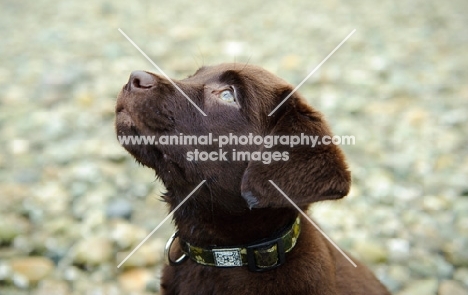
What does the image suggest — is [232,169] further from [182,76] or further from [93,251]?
[182,76]

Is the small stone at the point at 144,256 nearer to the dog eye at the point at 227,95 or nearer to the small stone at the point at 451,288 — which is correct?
the dog eye at the point at 227,95

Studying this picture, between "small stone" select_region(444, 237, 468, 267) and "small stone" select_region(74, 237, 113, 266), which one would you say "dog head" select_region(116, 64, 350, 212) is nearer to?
"small stone" select_region(74, 237, 113, 266)

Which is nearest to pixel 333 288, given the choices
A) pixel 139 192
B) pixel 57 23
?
pixel 139 192

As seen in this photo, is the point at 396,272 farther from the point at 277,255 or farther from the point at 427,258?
the point at 277,255

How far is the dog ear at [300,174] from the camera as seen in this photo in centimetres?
278

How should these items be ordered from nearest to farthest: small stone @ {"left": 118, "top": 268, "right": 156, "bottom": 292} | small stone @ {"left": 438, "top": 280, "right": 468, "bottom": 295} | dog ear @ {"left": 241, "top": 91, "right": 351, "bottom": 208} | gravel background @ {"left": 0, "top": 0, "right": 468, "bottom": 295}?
dog ear @ {"left": 241, "top": 91, "right": 351, "bottom": 208} < small stone @ {"left": 118, "top": 268, "right": 156, "bottom": 292} < small stone @ {"left": 438, "top": 280, "right": 468, "bottom": 295} < gravel background @ {"left": 0, "top": 0, "right": 468, "bottom": 295}

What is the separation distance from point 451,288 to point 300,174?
2.25 metres

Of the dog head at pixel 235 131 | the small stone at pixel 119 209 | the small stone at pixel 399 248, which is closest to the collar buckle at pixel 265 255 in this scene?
the dog head at pixel 235 131

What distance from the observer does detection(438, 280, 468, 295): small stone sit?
14.2 ft

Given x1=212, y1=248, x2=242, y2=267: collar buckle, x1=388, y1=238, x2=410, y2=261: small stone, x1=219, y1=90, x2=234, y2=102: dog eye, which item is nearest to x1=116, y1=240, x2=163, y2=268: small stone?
x1=212, y1=248, x2=242, y2=267: collar buckle

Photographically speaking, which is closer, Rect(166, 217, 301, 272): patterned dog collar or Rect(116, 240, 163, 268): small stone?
Rect(166, 217, 301, 272): patterned dog collar

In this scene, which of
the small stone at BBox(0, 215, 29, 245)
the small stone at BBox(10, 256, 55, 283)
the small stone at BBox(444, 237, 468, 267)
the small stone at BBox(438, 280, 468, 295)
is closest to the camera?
the small stone at BBox(10, 256, 55, 283)

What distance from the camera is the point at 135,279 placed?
4.31 meters

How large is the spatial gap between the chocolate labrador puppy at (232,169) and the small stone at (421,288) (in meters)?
1.30
